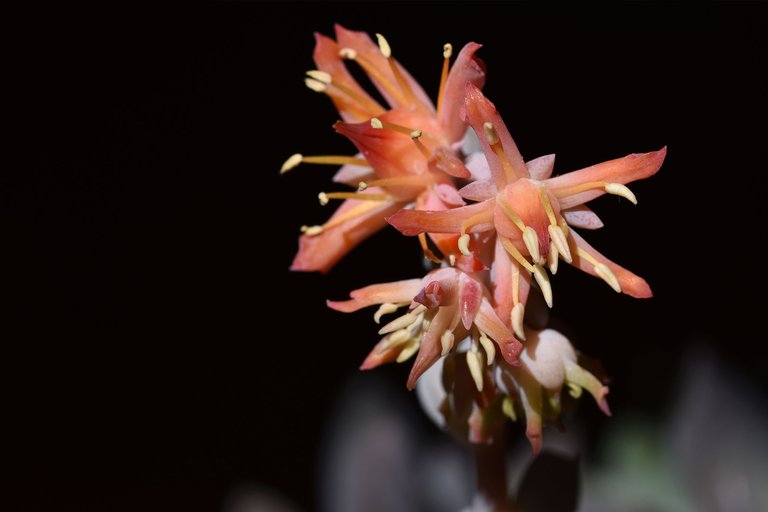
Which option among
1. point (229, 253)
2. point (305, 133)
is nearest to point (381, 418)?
point (229, 253)

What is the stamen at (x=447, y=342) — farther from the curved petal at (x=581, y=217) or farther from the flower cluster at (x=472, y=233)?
the curved petal at (x=581, y=217)

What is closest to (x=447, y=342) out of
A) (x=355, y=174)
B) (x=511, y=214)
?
(x=511, y=214)

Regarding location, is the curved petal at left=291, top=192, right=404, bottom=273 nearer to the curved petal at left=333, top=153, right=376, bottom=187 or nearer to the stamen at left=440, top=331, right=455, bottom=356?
the curved petal at left=333, top=153, right=376, bottom=187

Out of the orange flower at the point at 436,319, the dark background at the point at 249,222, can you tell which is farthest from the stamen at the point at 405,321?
the dark background at the point at 249,222

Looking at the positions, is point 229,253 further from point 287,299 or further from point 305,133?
point 305,133

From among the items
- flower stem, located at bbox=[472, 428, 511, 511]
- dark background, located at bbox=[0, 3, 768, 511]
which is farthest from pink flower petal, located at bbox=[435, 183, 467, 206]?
dark background, located at bbox=[0, 3, 768, 511]
